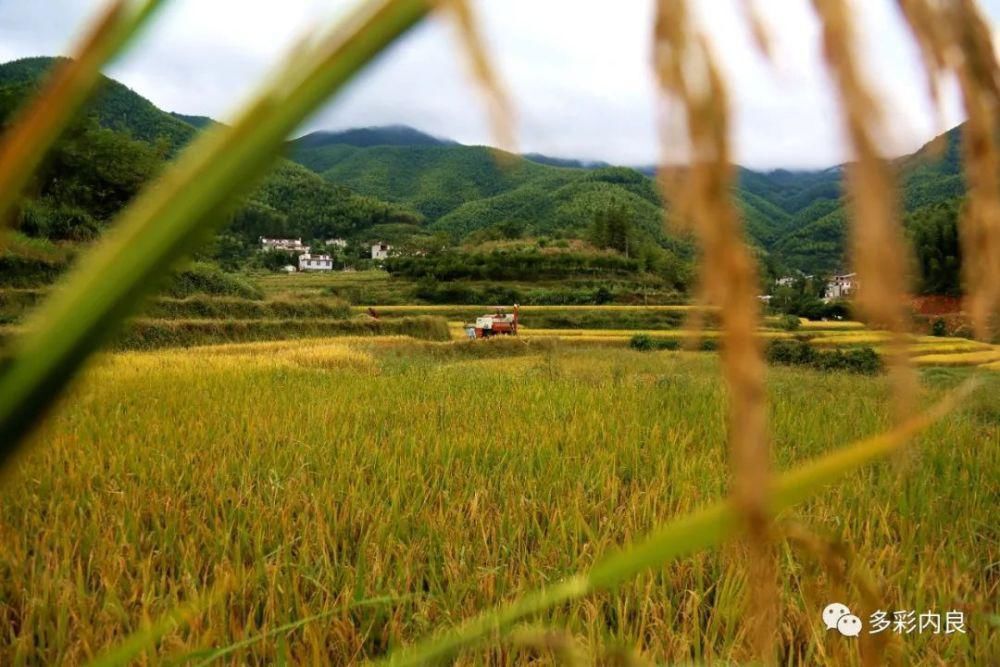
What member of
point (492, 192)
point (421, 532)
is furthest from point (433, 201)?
point (421, 532)

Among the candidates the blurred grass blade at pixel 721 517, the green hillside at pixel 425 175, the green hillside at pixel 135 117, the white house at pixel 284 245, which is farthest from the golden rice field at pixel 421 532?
the green hillside at pixel 425 175

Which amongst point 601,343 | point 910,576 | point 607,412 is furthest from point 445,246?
point 910,576

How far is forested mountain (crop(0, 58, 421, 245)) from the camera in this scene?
12422mm

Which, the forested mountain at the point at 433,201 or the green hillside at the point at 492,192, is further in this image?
the green hillside at the point at 492,192

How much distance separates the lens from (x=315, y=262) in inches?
1960

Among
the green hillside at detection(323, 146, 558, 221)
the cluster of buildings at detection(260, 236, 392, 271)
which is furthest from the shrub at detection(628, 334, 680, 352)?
the green hillside at detection(323, 146, 558, 221)

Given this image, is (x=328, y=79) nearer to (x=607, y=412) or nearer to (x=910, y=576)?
(x=910, y=576)

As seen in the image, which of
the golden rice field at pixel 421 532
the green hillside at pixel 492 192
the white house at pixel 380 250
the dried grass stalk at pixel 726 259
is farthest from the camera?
the white house at pixel 380 250

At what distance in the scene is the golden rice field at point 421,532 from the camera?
130 centimetres

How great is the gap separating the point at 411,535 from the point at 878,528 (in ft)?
4.74

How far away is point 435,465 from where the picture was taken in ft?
9.27

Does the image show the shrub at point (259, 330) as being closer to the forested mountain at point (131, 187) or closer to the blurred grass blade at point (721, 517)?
the forested mountain at point (131, 187)

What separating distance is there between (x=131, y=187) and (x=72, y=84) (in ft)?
56.4

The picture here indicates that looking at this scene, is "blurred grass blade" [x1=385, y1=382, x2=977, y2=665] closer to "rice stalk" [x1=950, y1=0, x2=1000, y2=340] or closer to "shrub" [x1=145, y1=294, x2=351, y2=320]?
"rice stalk" [x1=950, y1=0, x2=1000, y2=340]
